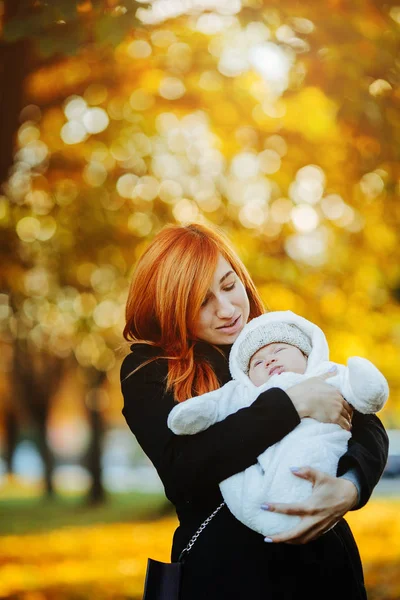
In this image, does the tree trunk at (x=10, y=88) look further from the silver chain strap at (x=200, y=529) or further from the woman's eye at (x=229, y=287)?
the silver chain strap at (x=200, y=529)

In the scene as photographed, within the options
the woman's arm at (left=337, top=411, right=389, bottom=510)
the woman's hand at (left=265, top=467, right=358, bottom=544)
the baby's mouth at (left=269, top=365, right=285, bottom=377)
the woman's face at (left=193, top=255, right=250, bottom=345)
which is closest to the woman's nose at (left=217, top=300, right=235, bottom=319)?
the woman's face at (left=193, top=255, right=250, bottom=345)

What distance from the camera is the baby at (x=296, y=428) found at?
1895mm

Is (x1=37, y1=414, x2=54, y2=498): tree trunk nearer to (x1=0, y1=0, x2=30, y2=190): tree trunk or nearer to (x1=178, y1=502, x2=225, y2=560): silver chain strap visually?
(x1=0, y1=0, x2=30, y2=190): tree trunk

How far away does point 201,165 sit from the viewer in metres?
8.34

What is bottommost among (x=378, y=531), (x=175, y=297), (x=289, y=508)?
(x=378, y=531)

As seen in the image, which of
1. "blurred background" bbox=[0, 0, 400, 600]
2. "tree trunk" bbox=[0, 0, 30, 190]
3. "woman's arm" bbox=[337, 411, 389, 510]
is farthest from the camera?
"tree trunk" bbox=[0, 0, 30, 190]

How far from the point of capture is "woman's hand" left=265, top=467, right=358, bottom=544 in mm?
1863

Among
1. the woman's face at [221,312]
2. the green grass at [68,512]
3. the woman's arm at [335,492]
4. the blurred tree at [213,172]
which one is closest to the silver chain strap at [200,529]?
the woman's arm at [335,492]

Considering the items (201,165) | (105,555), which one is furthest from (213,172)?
(105,555)

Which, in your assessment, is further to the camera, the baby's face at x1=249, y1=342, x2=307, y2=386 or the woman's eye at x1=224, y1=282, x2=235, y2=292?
the woman's eye at x1=224, y1=282, x2=235, y2=292

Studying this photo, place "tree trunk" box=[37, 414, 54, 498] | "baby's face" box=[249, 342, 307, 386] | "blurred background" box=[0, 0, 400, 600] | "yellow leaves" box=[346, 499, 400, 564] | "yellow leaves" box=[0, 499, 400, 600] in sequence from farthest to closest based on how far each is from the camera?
"tree trunk" box=[37, 414, 54, 498] → "yellow leaves" box=[346, 499, 400, 564] → "yellow leaves" box=[0, 499, 400, 600] → "blurred background" box=[0, 0, 400, 600] → "baby's face" box=[249, 342, 307, 386]

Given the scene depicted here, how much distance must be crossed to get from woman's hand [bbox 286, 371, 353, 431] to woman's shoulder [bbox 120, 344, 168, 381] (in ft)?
1.48

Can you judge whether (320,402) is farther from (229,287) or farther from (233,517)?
(229,287)

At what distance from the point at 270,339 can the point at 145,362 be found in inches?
15.9
